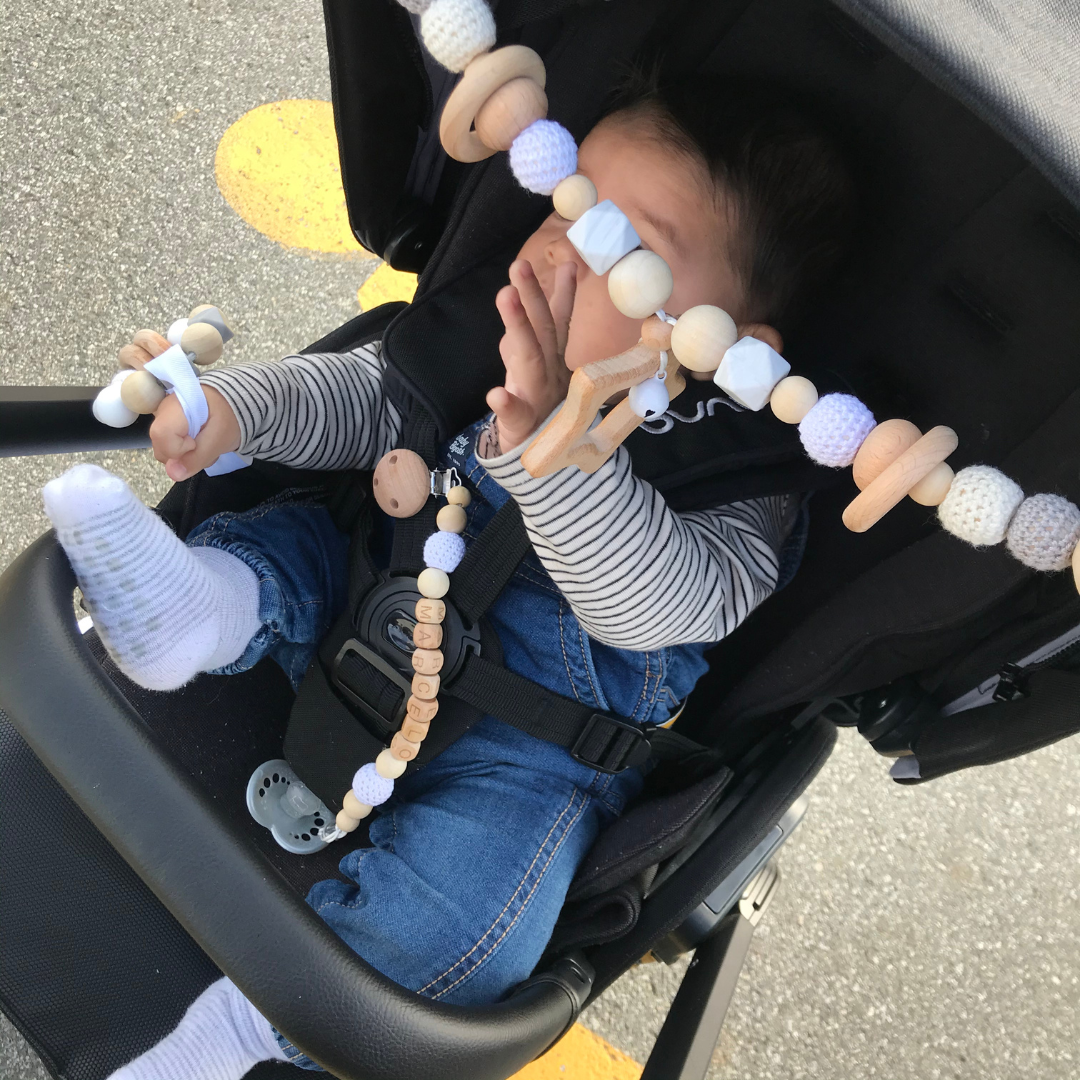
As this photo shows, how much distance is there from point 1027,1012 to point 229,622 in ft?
3.50

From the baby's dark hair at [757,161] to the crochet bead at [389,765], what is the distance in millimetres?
434

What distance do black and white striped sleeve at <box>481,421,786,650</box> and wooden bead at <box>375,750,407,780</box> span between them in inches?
7.2

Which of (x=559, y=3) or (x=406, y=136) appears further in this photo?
(x=406, y=136)

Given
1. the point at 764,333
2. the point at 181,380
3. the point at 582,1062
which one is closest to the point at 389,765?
the point at 181,380

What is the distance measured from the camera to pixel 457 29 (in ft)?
1.46

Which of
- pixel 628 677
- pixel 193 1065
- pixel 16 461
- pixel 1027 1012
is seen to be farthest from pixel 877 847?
pixel 16 461

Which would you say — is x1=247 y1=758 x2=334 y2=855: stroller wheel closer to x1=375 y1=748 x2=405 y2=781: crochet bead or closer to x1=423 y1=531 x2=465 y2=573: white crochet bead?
x1=375 y1=748 x2=405 y2=781: crochet bead

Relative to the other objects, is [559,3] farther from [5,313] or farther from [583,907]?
[5,313]

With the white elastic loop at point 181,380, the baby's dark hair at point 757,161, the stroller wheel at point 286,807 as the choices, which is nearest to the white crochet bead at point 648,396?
the baby's dark hair at point 757,161

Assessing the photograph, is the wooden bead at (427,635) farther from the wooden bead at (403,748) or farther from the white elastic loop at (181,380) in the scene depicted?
the white elastic loop at (181,380)

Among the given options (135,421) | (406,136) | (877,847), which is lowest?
(877,847)

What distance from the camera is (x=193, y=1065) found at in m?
0.62

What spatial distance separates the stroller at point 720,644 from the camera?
48cm

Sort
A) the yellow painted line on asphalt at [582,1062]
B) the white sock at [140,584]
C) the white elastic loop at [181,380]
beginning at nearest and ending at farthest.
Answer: the white sock at [140,584], the white elastic loop at [181,380], the yellow painted line on asphalt at [582,1062]
